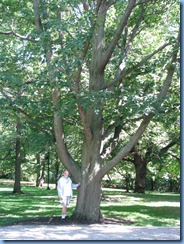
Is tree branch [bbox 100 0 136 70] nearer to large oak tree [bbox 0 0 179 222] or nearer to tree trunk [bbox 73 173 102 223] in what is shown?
large oak tree [bbox 0 0 179 222]

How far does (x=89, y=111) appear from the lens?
542 inches

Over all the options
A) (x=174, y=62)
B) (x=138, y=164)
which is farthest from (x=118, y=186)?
(x=174, y=62)

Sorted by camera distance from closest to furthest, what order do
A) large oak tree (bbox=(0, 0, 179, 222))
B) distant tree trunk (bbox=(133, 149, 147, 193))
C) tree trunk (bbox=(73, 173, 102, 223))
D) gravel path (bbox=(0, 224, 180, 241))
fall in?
gravel path (bbox=(0, 224, 180, 241))
large oak tree (bbox=(0, 0, 179, 222))
tree trunk (bbox=(73, 173, 102, 223))
distant tree trunk (bbox=(133, 149, 147, 193))

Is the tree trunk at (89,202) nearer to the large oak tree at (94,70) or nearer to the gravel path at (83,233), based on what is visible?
the large oak tree at (94,70)

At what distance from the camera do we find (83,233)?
10.5m

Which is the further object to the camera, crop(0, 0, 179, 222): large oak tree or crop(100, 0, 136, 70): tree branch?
crop(100, 0, 136, 70): tree branch

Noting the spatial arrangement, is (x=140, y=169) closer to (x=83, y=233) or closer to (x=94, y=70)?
(x=94, y=70)

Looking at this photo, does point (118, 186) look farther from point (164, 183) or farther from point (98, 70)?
point (98, 70)

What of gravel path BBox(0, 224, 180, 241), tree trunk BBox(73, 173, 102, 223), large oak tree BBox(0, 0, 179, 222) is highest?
large oak tree BBox(0, 0, 179, 222)

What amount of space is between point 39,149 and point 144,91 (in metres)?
4.47

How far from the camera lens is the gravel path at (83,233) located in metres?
9.66

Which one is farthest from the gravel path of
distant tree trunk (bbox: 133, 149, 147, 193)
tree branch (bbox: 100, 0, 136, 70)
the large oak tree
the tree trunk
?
distant tree trunk (bbox: 133, 149, 147, 193)

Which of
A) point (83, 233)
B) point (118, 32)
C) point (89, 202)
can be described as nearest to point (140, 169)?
point (89, 202)

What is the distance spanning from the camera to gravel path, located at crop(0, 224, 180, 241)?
31.7ft
